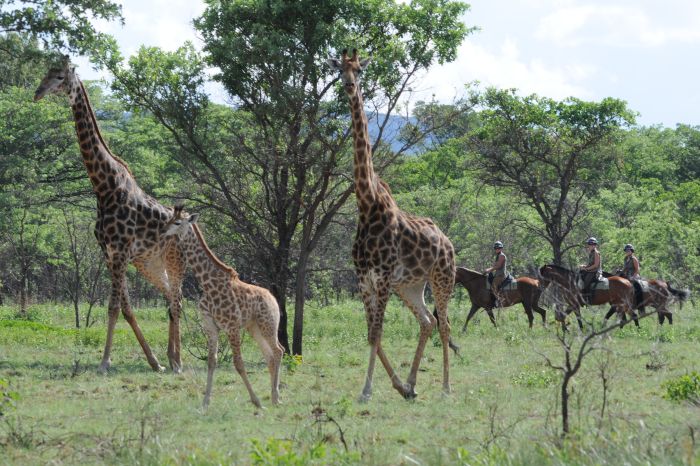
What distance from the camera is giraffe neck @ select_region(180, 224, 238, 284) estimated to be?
11.6 metres

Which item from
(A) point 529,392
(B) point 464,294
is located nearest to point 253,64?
Result: (A) point 529,392

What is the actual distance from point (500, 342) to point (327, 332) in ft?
14.4

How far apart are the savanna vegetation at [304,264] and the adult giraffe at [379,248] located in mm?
718

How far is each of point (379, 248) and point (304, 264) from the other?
14.9 ft

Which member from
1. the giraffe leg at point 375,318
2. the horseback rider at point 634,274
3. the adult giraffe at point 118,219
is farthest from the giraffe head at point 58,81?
the horseback rider at point 634,274

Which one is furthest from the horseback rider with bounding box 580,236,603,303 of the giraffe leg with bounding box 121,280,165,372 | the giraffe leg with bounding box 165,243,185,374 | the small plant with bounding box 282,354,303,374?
the giraffe leg with bounding box 121,280,165,372

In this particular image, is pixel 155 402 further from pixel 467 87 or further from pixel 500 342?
pixel 500 342

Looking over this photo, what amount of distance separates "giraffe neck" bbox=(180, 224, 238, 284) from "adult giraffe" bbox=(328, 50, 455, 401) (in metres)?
2.06

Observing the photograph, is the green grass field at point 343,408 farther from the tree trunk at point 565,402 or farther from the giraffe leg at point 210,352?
the giraffe leg at point 210,352

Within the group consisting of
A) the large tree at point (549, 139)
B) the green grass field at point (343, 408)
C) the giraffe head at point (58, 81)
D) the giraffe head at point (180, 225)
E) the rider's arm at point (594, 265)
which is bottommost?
the green grass field at point (343, 408)

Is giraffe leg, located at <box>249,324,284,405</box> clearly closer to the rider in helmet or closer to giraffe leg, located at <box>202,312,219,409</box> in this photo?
giraffe leg, located at <box>202,312,219,409</box>

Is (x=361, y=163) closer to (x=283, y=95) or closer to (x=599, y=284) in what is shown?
(x=283, y=95)

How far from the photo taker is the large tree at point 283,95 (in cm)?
1672

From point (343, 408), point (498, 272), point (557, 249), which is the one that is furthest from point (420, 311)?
point (557, 249)
